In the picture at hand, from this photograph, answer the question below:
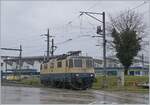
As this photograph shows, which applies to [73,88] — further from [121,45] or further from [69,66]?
[121,45]

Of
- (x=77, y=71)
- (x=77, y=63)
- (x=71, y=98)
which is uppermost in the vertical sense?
(x=77, y=63)

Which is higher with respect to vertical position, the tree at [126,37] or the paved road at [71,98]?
the tree at [126,37]

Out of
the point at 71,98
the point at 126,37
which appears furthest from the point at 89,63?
the point at 126,37

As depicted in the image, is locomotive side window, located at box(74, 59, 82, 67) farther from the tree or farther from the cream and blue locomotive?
the tree

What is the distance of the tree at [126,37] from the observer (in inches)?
2640

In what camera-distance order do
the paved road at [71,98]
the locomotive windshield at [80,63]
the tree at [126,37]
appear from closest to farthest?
the paved road at [71,98] < the locomotive windshield at [80,63] < the tree at [126,37]

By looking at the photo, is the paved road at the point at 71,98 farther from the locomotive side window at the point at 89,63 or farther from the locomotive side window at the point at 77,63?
the locomotive side window at the point at 89,63

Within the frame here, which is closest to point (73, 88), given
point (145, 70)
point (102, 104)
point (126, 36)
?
point (102, 104)

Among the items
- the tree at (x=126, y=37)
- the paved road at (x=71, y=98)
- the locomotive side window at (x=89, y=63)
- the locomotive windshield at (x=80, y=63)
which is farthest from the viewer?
the tree at (x=126, y=37)

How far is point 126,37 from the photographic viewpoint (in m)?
67.2

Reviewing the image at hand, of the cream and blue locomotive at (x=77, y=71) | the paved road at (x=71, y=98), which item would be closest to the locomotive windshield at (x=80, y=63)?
the cream and blue locomotive at (x=77, y=71)

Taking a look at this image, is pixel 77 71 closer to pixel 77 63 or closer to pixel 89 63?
pixel 77 63

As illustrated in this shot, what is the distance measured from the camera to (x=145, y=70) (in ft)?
354

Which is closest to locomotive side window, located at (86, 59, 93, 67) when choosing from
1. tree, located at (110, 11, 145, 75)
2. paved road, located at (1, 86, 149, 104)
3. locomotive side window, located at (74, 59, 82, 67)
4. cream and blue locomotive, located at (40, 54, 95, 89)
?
cream and blue locomotive, located at (40, 54, 95, 89)
